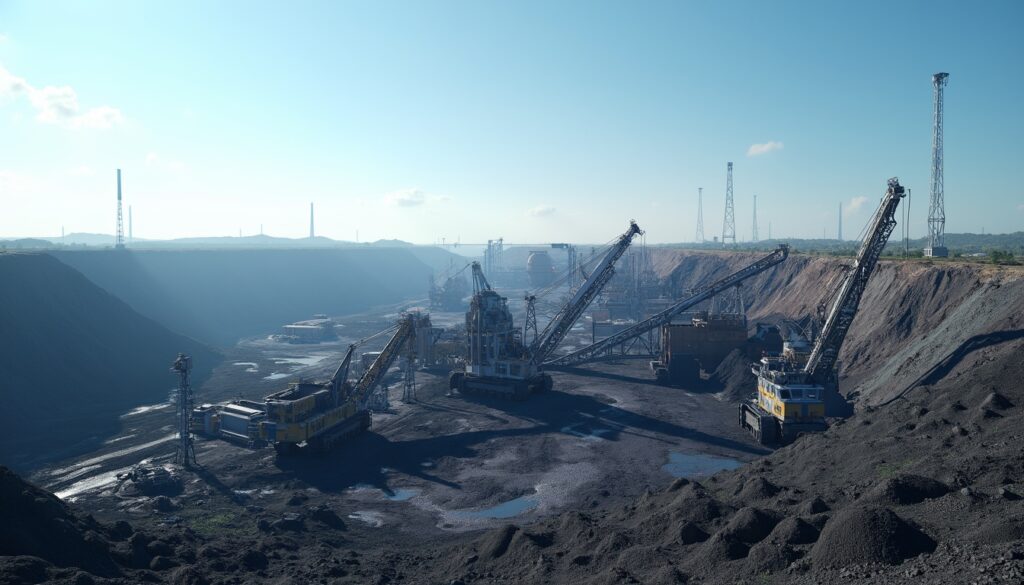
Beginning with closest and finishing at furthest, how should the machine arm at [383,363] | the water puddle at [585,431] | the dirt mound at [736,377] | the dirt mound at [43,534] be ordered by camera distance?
the dirt mound at [43,534] < the water puddle at [585,431] < the machine arm at [383,363] < the dirt mound at [736,377]

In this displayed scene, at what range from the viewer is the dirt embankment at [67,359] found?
36.4 meters

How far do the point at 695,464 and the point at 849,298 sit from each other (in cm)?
1175

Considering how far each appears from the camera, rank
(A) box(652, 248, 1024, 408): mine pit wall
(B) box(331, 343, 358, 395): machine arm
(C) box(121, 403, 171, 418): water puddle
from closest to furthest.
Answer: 1. (A) box(652, 248, 1024, 408): mine pit wall
2. (B) box(331, 343, 358, 395): machine arm
3. (C) box(121, 403, 171, 418): water puddle

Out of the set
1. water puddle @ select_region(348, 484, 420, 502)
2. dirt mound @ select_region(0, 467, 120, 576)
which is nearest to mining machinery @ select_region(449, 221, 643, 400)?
water puddle @ select_region(348, 484, 420, 502)

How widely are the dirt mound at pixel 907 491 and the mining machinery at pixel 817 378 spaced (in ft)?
47.8

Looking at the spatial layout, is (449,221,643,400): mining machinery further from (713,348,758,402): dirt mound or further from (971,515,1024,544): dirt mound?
(971,515,1024,544): dirt mound

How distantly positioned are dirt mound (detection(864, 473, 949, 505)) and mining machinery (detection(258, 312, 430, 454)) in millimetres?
23490

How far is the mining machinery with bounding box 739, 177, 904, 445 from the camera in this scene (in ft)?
103

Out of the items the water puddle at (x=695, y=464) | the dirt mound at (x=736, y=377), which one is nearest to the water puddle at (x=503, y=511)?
the water puddle at (x=695, y=464)

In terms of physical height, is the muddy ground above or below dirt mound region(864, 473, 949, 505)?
below

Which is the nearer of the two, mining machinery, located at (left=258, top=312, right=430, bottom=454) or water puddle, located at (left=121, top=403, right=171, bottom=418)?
mining machinery, located at (left=258, top=312, right=430, bottom=454)

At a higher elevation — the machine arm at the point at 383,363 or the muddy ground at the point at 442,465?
the machine arm at the point at 383,363

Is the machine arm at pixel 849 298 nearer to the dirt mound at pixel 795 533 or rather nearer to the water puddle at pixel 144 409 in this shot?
the dirt mound at pixel 795 533

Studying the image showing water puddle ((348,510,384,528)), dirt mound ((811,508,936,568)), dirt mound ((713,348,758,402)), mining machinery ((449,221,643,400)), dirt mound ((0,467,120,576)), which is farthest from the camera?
mining machinery ((449,221,643,400))
